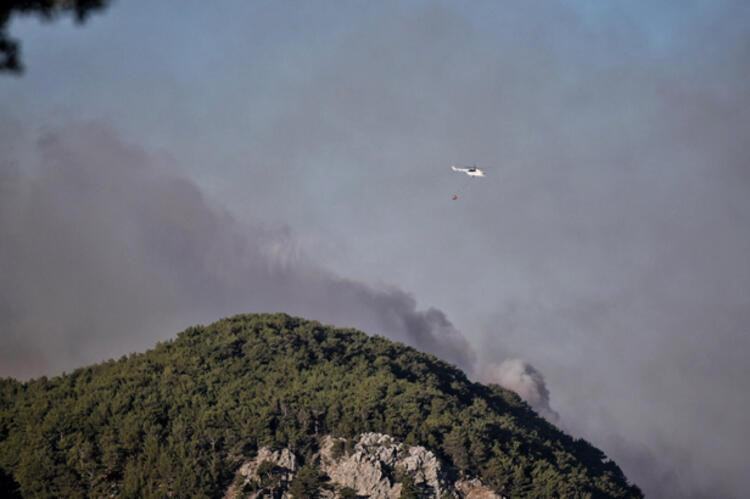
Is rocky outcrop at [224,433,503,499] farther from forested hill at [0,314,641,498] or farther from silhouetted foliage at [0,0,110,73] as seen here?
silhouetted foliage at [0,0,110,73]

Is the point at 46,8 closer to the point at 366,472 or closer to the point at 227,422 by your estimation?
the point at 366,472

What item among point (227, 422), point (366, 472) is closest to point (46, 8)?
point (366, 472)

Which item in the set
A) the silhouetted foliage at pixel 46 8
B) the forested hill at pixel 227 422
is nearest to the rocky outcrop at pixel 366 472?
the forested hill at pixel 227 422

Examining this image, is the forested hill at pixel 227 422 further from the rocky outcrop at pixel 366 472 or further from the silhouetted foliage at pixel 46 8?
the silhouetted foliage at pixel 46 8

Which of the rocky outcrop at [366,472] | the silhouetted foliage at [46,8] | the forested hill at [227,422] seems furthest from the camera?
the forested hill at [227,422]

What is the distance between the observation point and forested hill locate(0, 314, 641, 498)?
15412cm

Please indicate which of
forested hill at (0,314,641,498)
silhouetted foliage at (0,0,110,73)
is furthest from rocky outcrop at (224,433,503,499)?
silhouetted foliage at (0,0,110,73)

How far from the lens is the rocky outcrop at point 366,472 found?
146375mm

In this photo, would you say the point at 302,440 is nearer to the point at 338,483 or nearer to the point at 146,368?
the point at 338,483

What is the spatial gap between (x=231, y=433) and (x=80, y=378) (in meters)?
43.7

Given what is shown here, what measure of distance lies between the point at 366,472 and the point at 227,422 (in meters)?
26.9

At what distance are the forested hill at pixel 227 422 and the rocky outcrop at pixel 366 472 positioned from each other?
2283mm

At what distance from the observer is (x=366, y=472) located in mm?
147750

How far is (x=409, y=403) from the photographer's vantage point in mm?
168875
